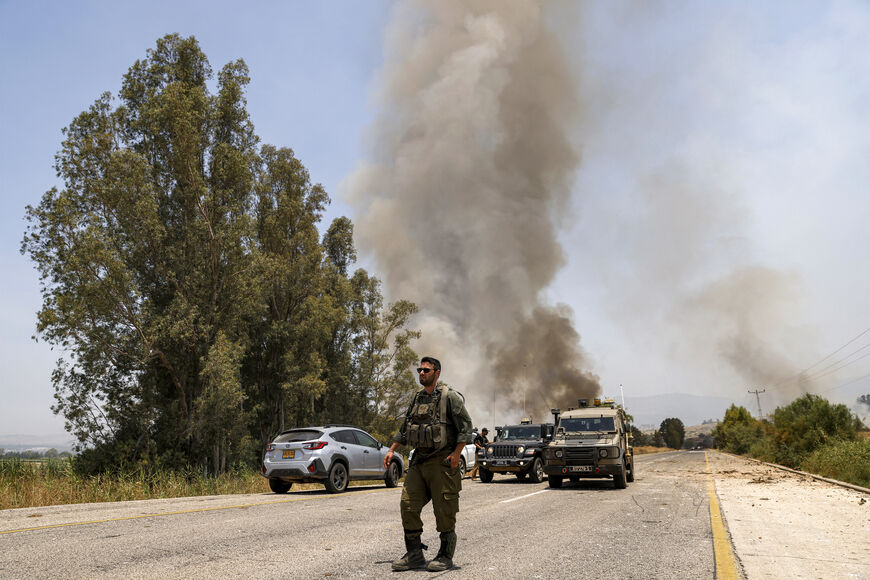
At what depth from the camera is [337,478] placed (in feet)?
45.3

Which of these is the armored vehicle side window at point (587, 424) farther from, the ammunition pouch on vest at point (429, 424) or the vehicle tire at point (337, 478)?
the ammunition pouch on vest at point (429, 424)

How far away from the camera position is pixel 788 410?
2908cm

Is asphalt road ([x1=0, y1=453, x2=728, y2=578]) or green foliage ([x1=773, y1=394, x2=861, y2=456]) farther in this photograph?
green foliage ([x1=773, y1=394, x2=861, y2=456])

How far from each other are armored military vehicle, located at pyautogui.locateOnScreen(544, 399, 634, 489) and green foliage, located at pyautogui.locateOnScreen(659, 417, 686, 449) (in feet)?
446

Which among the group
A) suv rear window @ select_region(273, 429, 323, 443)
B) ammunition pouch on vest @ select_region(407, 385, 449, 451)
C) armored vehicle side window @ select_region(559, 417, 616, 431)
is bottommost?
armored vehicle side window @ select_region(559, 417, 616, 431)

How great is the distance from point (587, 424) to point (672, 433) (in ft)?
450

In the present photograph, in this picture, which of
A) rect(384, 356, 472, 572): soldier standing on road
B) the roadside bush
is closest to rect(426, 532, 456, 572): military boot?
rect(384, 356, 472, 572): soldier standing on road

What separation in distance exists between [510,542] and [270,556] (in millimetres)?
2769

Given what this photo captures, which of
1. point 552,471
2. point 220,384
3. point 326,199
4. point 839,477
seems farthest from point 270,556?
point 326,199

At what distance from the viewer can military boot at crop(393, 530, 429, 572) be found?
17.3 feet

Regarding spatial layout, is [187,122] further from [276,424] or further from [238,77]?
[276,424]

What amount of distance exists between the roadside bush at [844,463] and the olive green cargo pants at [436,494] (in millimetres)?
14493

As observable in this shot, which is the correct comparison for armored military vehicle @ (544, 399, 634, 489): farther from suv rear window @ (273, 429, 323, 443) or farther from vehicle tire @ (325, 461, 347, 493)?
suv rear window @ (273, 429, 323, 443)

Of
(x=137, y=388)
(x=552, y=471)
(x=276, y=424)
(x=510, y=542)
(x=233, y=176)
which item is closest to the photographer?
(x=510, y=542)
